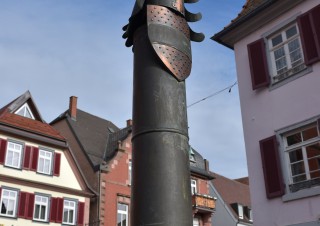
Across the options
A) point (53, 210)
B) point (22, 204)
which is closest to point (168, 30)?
point (22, 204)

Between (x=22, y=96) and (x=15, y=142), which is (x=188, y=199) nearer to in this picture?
(x=15, y=142)

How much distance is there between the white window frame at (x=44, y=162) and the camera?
20.6 metres

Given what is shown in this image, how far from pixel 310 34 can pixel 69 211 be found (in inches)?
601

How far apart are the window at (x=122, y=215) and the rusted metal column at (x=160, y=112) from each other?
64.1ft

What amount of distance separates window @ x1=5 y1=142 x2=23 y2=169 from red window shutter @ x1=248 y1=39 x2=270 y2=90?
1282 cm

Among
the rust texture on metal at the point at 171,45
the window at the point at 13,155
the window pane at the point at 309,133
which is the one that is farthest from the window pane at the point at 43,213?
the rust texture on metal at the point at 171,45

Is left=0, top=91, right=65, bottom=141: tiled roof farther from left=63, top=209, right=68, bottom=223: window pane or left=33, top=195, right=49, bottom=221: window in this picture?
left=63, top=209, right=68, bottom=223: window pane

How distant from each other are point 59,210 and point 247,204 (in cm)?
1785

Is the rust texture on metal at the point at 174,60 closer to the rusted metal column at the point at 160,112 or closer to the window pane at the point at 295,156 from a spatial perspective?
the rusted metal column at the point at 160,112

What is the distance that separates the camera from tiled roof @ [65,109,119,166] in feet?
83.0

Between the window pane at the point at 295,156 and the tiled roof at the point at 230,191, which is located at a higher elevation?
the tiled roof at the point at 230,191

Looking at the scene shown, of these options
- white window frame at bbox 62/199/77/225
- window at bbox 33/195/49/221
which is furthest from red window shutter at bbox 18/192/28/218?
white window frame at bbox 62/199/77/225

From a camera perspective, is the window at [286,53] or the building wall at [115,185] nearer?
the window at [286,53]

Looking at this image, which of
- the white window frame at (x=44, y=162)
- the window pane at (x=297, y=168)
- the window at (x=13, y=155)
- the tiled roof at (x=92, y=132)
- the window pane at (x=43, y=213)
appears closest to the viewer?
the window pane at (x=297, y=168)
